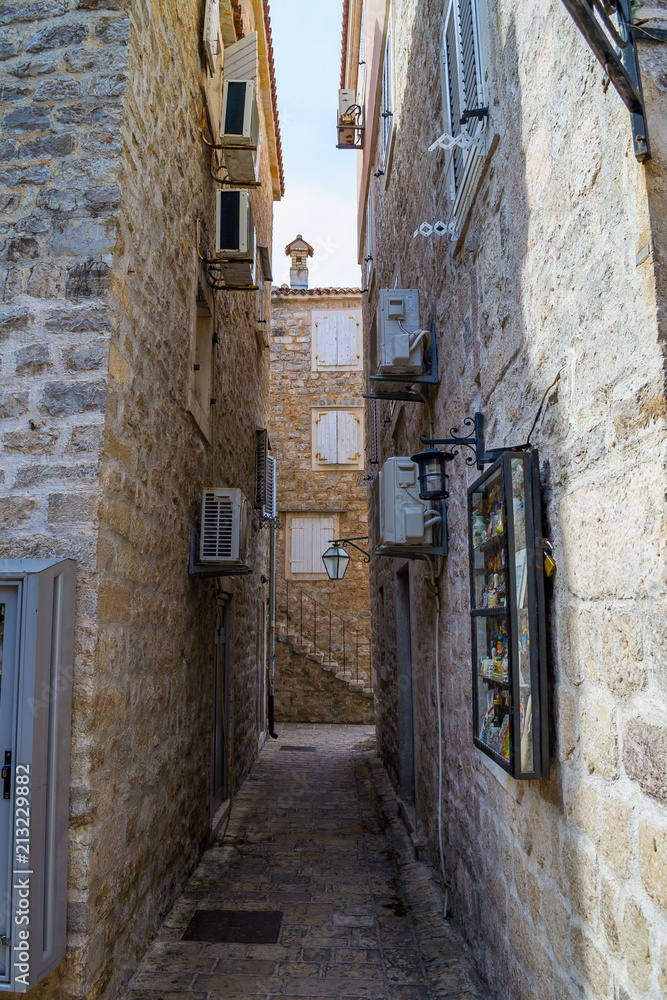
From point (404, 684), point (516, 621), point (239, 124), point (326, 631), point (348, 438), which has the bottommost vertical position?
point (404, 684)

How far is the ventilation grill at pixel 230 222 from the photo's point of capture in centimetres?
548

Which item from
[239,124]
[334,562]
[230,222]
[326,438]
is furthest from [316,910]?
[326,438]

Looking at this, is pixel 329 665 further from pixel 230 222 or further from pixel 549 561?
pixel 549 561

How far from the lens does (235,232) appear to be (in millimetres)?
5500

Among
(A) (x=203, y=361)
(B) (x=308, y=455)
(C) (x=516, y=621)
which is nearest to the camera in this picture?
(C) (x=516, y=621)

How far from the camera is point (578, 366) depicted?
80.7 inches

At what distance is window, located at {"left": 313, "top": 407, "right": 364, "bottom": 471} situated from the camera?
1542cm

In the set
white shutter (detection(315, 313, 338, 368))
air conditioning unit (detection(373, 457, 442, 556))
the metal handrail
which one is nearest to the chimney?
white shutter (detection(315, 313, 338, 368))

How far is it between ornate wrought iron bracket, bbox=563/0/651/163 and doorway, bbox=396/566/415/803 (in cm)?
529

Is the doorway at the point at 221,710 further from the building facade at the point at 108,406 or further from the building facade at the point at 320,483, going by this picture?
the building facade at the point at 320,483

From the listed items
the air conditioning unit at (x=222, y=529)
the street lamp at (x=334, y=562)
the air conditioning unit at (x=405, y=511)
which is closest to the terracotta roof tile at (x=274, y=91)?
the street lamp at (x=334, y=562)

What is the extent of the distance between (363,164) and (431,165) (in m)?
6.92

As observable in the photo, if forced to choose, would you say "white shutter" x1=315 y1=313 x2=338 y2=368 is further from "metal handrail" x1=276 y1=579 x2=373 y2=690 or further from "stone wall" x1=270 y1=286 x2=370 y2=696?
"metal handrail" x1=276 y1=579 x2=373 y2=690

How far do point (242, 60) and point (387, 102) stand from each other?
1.55 meters
